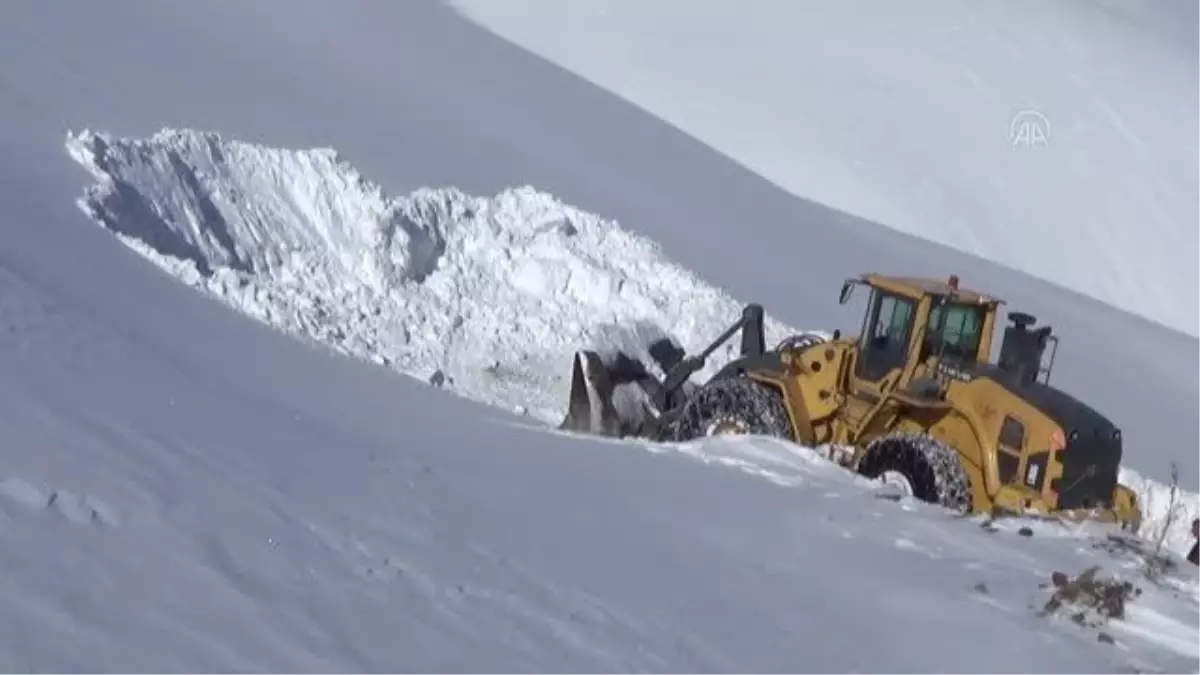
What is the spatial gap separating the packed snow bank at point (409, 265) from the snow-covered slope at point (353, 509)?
0.08 meters

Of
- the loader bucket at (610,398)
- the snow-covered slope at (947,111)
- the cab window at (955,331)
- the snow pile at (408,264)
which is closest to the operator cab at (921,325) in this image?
the cab window at (955,331)

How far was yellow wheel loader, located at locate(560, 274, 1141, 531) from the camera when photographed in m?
9.40

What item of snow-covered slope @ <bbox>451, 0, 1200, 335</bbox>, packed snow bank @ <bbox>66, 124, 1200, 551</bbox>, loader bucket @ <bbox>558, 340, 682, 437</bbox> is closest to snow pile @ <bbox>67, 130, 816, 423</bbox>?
packed snow bank @ <bbox>66, 124, 1200, 551</bbox>

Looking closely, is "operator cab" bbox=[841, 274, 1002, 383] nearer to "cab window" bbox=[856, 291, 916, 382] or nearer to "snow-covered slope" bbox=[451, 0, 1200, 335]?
"cab window" bbox=[856, 291, 916, 382]

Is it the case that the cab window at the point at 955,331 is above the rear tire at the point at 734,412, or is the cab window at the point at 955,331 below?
above

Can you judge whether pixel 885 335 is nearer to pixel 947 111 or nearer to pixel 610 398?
pixel 610 398

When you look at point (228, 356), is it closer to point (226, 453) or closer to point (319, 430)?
point (319, 430)

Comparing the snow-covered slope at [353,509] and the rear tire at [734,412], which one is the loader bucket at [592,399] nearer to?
the rear tire at [734,412]

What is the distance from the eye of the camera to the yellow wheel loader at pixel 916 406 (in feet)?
30.8

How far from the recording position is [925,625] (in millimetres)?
6805

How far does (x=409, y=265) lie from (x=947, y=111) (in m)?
13.7

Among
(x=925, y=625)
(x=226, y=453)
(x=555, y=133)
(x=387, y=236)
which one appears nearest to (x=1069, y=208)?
(x=555, y=133)

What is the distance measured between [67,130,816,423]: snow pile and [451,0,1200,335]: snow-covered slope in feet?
22.5

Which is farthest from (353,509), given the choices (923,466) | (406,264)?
(406,264)
